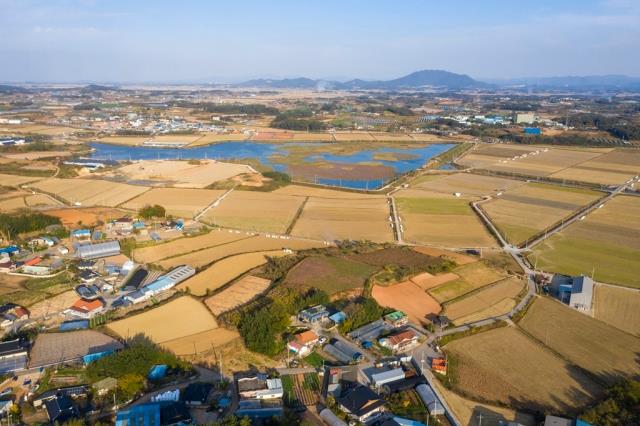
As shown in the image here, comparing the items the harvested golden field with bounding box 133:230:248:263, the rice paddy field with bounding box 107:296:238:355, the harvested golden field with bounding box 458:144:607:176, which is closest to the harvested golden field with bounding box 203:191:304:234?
the harvested golden field with bounding box 133:230:248:263

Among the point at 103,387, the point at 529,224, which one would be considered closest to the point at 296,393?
the point at 103,387

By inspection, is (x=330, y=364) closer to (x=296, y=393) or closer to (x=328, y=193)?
(x=296, y=393)

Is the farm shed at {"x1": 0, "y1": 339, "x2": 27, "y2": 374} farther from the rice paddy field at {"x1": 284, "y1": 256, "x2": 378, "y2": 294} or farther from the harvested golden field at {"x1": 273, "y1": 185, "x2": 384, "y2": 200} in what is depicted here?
the harvested golden field at {"x1": 273, "y1": 185, "x2": 384, "y2": 200}

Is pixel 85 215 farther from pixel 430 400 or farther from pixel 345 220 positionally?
pixel 430 400

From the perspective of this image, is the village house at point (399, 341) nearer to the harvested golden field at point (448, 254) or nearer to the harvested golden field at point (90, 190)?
the harvested golden field at point (448, 254)

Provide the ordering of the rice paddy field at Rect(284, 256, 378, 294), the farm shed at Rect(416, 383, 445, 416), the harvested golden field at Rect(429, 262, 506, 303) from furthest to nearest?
the rice paddy field at Rect(284, 256, 378, 294), the harvested golden field at Rect(429, 262, 506, 303), the farm shed at Rect(416, 383, 445, 416)
